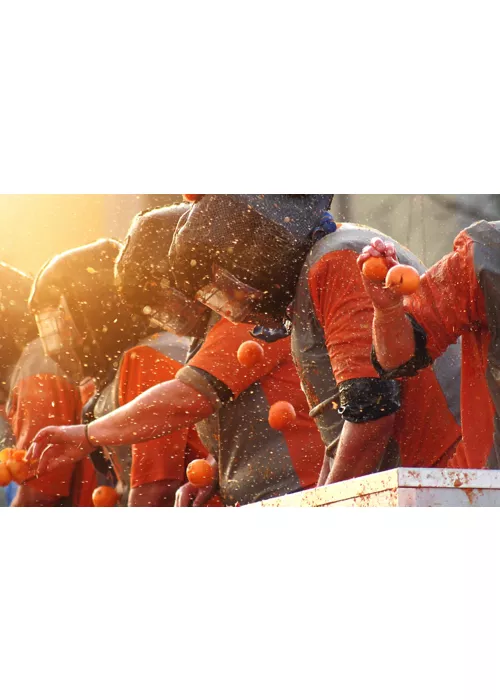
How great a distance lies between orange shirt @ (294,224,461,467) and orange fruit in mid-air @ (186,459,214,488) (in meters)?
0.52

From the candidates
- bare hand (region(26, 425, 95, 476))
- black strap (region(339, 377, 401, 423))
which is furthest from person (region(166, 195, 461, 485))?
bare hand (region(26, 425, 95, 476))

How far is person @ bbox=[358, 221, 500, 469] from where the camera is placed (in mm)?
1520

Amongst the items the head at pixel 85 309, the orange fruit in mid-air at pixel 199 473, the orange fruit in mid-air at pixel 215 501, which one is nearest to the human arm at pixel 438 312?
the orange fruit in mid-air at pixel 199 473

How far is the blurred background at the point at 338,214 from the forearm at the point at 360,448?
0.59 meters

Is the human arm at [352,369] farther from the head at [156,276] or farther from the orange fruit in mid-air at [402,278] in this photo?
the head at [156,276]

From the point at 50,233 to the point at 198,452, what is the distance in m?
0.72

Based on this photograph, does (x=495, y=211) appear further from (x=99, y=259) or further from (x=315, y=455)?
(x=99, y=259)

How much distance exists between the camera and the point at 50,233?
2.72 meters

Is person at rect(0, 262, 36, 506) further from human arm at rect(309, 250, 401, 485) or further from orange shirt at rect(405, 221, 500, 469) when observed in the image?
orange shirt at rect(405, 221, 500, 469)

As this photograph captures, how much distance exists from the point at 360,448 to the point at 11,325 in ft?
4.82

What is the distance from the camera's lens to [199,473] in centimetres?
229

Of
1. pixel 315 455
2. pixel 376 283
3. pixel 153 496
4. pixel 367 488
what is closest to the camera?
pixel 367 488

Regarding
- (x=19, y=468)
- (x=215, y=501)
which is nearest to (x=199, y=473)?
(x=215, y=501)

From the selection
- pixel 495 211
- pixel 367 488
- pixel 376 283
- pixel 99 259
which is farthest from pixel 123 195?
pixel 367 488
